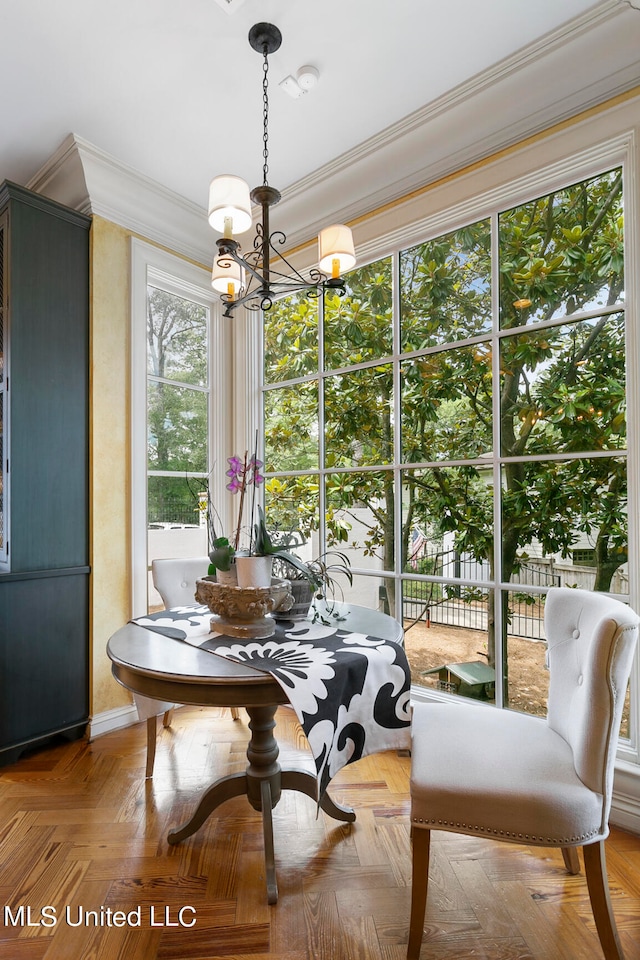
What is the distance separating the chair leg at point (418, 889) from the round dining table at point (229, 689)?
26cm

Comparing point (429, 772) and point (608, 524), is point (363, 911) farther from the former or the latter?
point (608, 524)

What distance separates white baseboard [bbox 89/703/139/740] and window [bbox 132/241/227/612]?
1.75 ft

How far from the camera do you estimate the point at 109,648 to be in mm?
1488

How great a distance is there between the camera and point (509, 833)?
1.20 metres

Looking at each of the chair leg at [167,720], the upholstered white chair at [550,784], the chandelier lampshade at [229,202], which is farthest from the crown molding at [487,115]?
the chair leg at [167,720]

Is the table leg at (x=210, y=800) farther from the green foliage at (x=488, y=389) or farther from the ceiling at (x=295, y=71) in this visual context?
the ceiling at (x=295, y=71)

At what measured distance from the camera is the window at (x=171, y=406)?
2.74m

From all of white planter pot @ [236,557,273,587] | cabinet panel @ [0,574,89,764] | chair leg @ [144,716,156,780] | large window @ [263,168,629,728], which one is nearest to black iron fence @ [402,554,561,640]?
large window @ [263,168,629,728]

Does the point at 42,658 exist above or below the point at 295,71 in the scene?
below

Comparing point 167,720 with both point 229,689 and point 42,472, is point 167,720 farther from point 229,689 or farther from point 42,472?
point 229,689

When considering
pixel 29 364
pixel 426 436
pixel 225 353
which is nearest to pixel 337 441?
pixel 426 436

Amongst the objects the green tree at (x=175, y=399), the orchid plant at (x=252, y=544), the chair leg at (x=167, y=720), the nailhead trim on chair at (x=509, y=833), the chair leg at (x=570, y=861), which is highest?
the green tree at (x=175, y=399)

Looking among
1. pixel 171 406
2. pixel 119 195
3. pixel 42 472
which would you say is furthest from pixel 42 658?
pixel 119 195

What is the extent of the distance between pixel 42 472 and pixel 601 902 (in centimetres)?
249
